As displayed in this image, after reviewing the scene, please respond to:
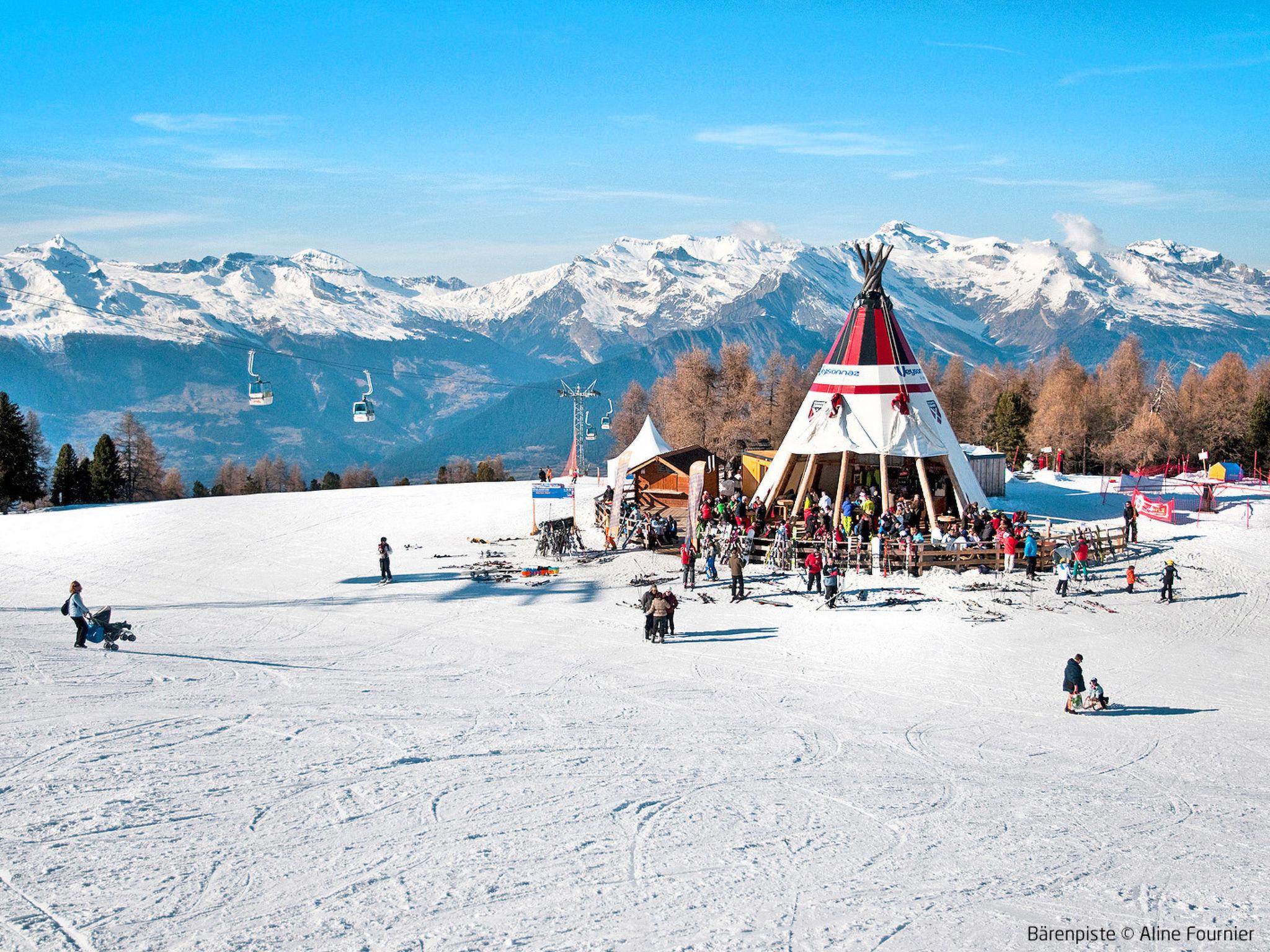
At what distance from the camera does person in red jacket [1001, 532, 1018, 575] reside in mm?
21438

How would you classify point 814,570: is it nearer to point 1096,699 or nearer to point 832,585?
point 832,585

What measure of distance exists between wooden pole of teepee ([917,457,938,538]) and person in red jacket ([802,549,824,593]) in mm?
5051

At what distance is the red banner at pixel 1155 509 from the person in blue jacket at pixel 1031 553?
738 cm

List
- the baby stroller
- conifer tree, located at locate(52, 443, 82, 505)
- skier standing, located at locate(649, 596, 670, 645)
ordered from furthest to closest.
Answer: conifer tree, located at locate(52, 443, 82, 505) → skier standing, located at locate(649, 596, 670, 645) → the baby stroller

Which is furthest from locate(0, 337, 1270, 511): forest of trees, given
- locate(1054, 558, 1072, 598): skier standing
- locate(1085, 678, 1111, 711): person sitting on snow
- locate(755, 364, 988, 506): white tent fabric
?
locate(1085, 678, 1111, 711): person sitting on snow

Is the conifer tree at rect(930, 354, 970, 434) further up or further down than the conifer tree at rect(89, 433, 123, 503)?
further up

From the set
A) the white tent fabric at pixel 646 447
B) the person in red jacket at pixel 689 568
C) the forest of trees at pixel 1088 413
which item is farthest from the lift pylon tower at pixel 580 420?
the person in red jacket at pixel 689 568

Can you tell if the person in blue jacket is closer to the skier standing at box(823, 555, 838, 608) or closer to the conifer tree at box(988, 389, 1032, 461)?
the skier standing at box(823, 555, 838, 608)

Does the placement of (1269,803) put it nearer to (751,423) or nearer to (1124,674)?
(1124,674)

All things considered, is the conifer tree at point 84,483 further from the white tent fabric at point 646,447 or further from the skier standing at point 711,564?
the skier standing at point 711,564

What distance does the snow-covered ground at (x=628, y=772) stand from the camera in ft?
24.4

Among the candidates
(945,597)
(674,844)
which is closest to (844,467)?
(945,597)

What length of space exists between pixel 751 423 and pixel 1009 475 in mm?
16456

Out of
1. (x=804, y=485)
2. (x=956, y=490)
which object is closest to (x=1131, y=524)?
(x=956, y=490)
